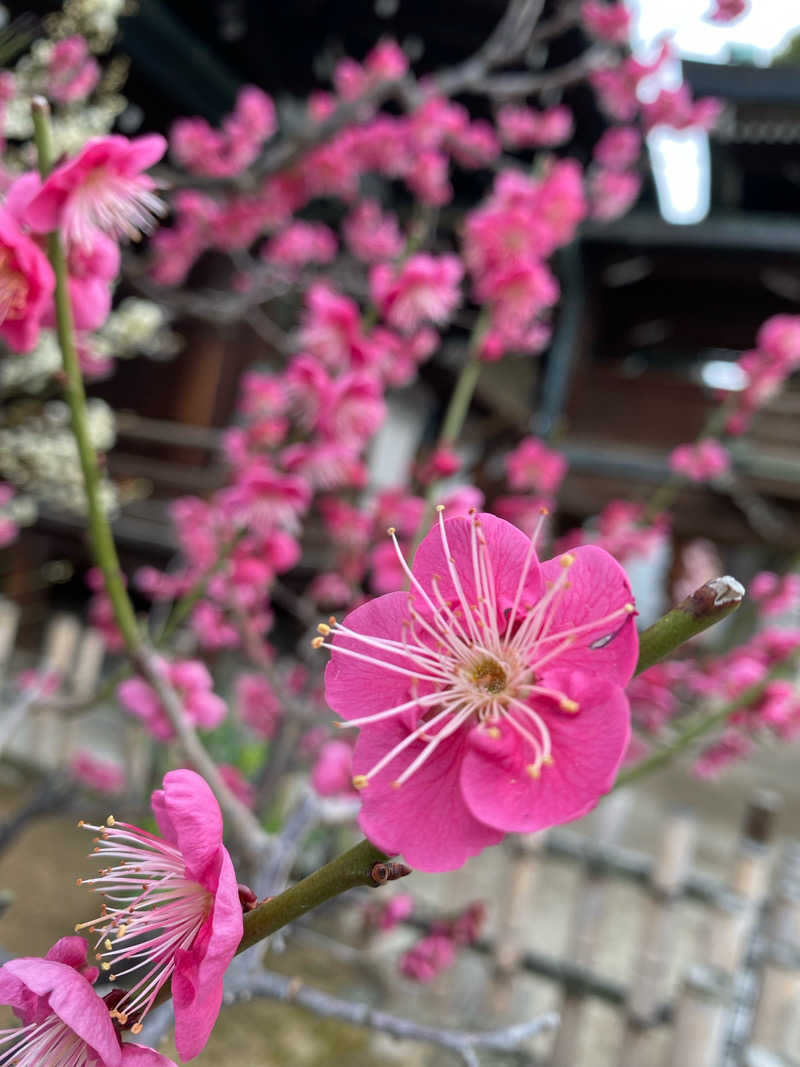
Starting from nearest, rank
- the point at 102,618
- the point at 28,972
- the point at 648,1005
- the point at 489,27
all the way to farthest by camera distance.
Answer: the point at 28,972
the point at 648,1005
the point at 102,618
the point at 489,27

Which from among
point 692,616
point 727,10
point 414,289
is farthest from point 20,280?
point 727,10

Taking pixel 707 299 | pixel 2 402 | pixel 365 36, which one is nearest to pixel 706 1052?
pixel 2 402

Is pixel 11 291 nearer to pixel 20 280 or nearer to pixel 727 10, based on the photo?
pixel 20 280

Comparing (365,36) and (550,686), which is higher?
(365,36)

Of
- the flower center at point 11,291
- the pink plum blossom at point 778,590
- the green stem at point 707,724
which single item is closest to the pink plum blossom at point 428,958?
the green stem at point 707,724

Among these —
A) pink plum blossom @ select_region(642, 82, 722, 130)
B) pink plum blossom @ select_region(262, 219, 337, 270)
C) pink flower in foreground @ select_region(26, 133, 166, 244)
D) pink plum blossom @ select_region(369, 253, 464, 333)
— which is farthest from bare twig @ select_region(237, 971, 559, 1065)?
pink plum blossom @ select_region(642, 82, 722, 130)

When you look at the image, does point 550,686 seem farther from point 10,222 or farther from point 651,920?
point 651,920

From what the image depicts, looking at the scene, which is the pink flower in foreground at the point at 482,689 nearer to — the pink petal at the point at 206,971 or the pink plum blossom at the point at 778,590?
the pink petal at the point at 206,971

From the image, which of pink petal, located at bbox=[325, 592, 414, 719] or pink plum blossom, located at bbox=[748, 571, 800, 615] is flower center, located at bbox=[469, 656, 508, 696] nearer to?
pink petal, located at bbox=[325, 592, 414, 719]
